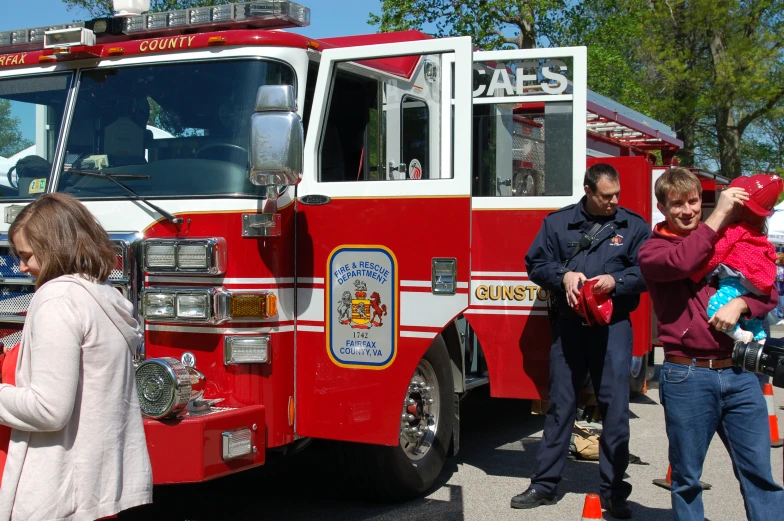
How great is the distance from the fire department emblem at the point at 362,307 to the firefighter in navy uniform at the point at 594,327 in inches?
35.9

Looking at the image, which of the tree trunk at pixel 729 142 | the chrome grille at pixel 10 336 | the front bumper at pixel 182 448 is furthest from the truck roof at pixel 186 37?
the tree trunk at pixel 729 142

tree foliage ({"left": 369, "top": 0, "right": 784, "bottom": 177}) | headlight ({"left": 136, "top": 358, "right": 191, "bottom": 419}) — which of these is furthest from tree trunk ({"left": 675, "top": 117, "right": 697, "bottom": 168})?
headlight ({"left": 136, "top": 358, "right": 191, "bottom": 419})

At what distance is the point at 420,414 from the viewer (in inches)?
220

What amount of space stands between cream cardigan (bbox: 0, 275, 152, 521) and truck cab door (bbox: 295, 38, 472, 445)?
211 centimetres

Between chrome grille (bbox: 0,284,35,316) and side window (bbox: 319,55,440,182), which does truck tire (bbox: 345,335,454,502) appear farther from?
chrome grille (bbox: 0,284,35,316)

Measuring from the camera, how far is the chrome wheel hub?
5.44 meters

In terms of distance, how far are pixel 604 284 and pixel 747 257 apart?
1.25 metres

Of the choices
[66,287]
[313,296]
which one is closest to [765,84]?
[313,296]

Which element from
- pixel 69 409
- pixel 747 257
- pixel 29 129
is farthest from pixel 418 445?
pixel 69 409

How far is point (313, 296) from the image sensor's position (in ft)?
16.2

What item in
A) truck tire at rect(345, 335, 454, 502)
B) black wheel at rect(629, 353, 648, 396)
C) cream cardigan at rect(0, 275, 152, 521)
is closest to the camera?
cream cardigan at rect(0, 275, 152, 521)

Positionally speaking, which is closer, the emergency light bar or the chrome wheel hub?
the emergency light bar

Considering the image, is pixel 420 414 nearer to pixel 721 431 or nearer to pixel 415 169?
pixel 415 169

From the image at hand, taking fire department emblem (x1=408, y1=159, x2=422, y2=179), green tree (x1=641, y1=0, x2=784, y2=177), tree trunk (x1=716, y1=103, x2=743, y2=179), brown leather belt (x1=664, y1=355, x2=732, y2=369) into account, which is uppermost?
green tree (x1=641, y1=0, x2=784, y2=177)
